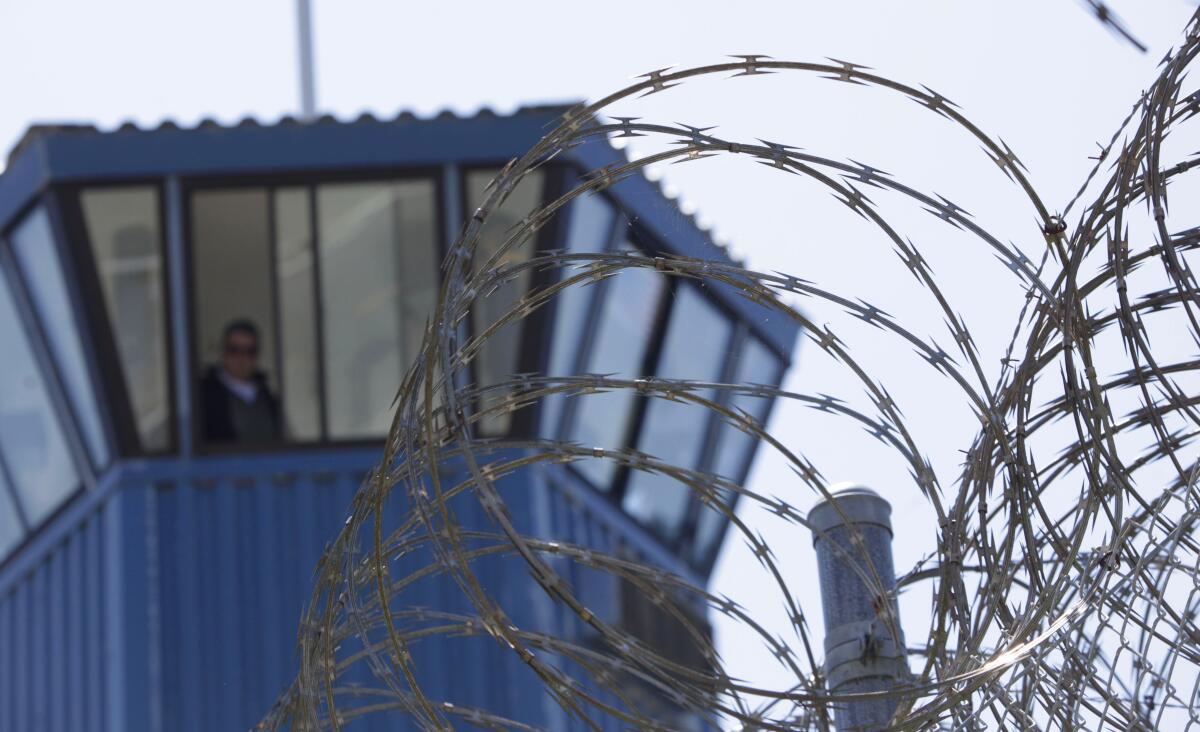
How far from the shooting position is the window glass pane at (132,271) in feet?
51.9

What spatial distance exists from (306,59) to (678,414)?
185 inches

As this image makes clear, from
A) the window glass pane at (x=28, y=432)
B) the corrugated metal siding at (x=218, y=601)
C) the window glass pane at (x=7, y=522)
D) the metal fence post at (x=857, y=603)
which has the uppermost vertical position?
the window glass pane at (x=28, y=432)

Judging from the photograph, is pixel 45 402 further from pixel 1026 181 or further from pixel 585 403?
pixel 1026 181

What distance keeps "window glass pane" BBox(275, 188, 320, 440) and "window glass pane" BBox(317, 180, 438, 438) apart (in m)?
0.11

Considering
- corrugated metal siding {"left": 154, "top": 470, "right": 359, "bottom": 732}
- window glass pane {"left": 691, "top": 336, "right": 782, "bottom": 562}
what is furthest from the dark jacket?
window glass pane {"left": 691, "top": 336, "right": 782, "bottom": 562}

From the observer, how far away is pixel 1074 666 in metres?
5.82

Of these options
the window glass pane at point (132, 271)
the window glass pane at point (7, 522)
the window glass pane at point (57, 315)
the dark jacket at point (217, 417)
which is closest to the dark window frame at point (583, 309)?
the dark jacket at point (217, 417)

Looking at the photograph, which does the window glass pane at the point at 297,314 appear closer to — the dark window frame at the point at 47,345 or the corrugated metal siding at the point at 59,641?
the dark window frame at the point at 47,345

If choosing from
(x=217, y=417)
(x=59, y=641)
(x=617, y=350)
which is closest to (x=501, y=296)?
(x=617, y=350)

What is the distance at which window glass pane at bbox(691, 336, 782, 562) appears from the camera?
725 inches

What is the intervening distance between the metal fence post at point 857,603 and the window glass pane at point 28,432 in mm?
10811

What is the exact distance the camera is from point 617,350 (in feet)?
55.4

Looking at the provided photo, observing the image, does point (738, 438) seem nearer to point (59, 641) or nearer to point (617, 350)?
point (617, 350)

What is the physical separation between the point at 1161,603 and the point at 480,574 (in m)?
11.3
